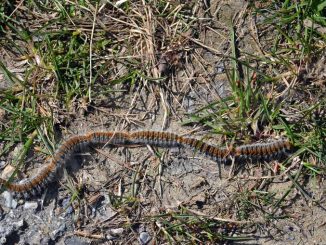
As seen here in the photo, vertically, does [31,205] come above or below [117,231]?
above

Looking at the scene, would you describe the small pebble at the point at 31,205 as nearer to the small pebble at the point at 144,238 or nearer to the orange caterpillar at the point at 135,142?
the orange caterpillar at the point at 135,142

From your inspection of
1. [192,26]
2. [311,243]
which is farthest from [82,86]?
[311,243]

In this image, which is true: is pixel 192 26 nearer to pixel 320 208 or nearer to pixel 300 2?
pixel 300 2

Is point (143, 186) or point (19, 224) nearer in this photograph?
point (19, 224)

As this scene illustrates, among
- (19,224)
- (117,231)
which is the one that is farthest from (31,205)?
(117,231)

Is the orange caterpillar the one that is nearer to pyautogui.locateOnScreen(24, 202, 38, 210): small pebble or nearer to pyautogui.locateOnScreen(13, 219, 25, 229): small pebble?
pyautogui.locateOnScreen(24, 202, 38, 210): small pebble

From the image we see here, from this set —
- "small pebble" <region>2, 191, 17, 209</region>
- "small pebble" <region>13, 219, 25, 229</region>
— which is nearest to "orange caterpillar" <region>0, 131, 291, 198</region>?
"small pebble" <region>2, 191, 17, 209</region>

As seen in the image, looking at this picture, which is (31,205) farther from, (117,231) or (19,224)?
(117,231)
